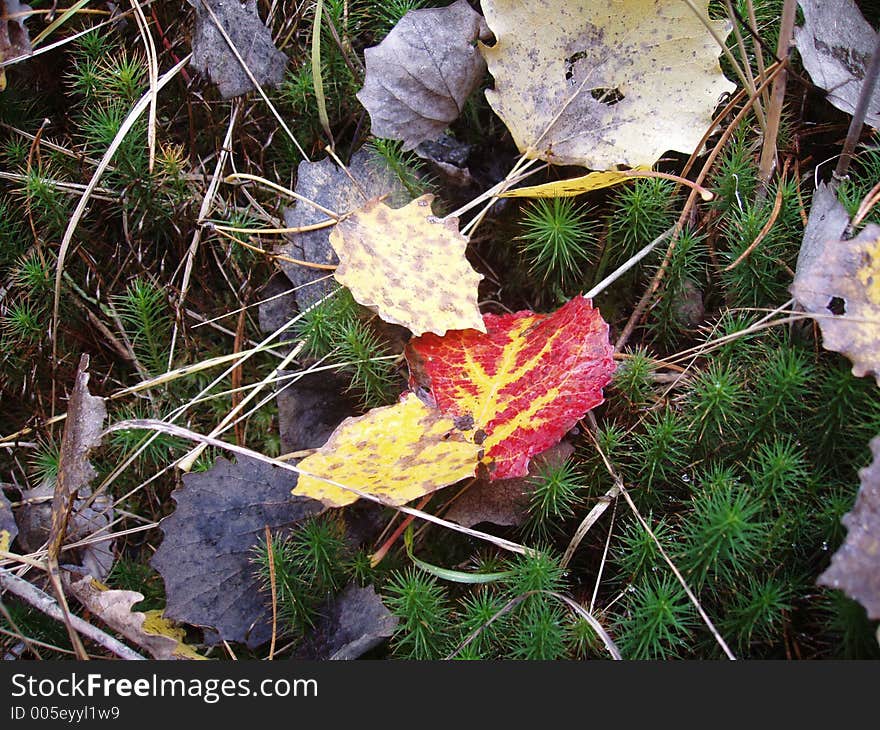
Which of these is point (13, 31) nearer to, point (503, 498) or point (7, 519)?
point (7, 519)

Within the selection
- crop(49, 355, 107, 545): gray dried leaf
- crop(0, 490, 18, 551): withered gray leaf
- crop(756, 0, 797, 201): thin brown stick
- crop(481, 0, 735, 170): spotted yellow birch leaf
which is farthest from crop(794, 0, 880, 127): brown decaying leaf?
crop(0, 490, 18, 551): withered gray leaf

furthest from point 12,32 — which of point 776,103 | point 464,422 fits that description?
point 776,103

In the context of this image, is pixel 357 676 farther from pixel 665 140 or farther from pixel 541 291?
pixel 665 140


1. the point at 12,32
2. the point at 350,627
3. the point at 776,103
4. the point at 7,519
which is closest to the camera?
the point at 350,627

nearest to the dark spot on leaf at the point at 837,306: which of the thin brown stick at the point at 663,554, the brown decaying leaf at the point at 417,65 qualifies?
the thin brown stick at the point at 663,554

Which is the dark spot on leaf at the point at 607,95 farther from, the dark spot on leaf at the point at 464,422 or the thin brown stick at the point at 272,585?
the thin brown stick at the point at 272,585

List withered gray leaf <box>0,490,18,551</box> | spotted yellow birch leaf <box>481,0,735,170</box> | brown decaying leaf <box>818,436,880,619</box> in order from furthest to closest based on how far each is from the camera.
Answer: withered gray leaf <box>0,490,18,551</box>
spotted yellow birch leaf <box>481,0,735,170</box>
brown decaying leaf <box>818,436,880,619</box>

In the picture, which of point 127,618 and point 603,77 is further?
point 603,77

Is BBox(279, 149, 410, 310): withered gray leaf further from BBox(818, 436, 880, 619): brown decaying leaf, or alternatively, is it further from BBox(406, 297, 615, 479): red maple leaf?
BBox(818, 436, 880, 619): brown decaying leaf
